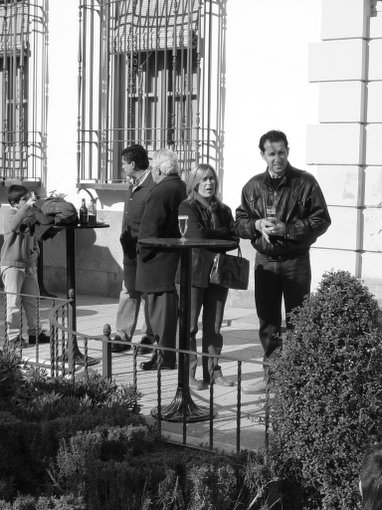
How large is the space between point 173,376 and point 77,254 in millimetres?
5754

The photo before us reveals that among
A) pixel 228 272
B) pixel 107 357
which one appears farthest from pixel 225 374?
pixel 107 357

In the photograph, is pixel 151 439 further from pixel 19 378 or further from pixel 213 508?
pixel 19 378

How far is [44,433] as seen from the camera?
470 cm

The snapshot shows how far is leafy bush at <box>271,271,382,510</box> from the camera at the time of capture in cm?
453

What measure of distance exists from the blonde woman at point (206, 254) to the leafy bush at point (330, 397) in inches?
111

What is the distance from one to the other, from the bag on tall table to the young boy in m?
2.33

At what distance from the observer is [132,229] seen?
30.4 feet

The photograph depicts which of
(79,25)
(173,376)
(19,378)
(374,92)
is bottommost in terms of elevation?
(173,376)

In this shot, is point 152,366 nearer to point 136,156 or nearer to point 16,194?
point 136,156

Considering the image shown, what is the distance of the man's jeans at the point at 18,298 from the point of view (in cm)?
915

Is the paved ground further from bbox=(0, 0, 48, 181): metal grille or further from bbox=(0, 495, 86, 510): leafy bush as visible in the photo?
bbox=(0, 0, 48, 181): metal grille

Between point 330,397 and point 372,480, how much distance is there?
127 cm

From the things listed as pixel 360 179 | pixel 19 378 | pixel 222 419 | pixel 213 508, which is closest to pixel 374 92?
pixel 360 179

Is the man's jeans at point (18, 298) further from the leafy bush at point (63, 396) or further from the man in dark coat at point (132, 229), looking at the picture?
the leafy bush at point (63, 396)
